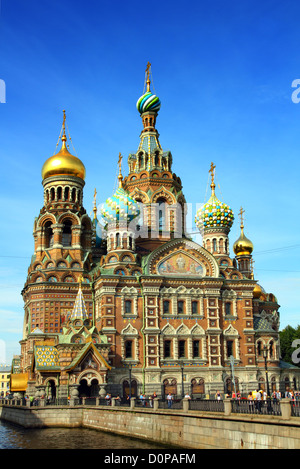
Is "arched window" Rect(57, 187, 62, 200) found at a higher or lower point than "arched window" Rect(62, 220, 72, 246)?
higher

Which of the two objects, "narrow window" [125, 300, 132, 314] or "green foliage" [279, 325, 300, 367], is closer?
"narrow window" [125, 300, 132, 314]

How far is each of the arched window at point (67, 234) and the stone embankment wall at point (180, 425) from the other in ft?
48.2

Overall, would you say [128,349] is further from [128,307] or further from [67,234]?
[67,234]

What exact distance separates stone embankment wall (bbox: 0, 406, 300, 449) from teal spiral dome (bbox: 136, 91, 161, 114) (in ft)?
92.9

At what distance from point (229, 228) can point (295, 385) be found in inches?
524

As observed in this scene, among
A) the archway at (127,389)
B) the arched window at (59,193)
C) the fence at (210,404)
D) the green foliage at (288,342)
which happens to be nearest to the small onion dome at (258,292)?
the green foliage at (288,342)

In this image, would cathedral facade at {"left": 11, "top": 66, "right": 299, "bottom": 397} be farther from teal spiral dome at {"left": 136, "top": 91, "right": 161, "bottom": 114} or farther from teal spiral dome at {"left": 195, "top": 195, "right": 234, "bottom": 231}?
teal spiral dome at {"left": 136, "top": 91, "right": 161, "bottom": 114}

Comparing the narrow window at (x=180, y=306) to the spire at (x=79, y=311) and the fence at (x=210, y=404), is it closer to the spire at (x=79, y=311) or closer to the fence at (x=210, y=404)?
the spire at (x=79, y=311)

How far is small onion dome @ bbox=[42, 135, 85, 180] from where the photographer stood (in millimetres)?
44188

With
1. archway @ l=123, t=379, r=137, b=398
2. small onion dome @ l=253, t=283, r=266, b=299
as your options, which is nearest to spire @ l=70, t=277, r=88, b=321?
archway @ l=123, t=379, r=137, b=398

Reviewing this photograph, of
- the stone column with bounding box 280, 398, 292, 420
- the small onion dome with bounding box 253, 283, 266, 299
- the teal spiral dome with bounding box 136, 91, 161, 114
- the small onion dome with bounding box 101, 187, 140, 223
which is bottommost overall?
the stone column with bounding box 280, 398, 292, 420

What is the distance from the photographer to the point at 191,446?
2050 cm

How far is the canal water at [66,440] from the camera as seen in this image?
2255cm

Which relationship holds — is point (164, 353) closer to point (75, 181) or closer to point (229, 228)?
point (229, 228)
